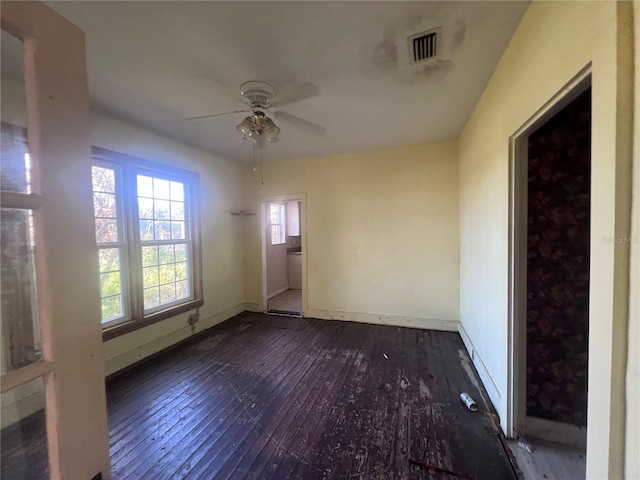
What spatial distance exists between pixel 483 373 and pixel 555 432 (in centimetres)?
63

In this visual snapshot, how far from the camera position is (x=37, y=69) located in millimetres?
579

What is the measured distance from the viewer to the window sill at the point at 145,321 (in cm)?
259

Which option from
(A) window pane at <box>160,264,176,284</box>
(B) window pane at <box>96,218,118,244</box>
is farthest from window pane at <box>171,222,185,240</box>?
(B) window pane at <box>96,218,118,244</box>

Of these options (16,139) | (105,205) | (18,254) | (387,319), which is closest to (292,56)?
(16,139)

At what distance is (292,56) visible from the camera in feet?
5.79

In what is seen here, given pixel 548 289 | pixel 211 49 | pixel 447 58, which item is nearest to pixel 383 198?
pixel 447 58

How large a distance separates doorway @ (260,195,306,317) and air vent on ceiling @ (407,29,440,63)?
11.3 feet

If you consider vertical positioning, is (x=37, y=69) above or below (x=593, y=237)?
above

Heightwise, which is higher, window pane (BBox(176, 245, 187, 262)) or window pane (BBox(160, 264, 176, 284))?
window pane (BBox(176, 245, 187, 262))

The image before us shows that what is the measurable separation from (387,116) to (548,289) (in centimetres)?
203

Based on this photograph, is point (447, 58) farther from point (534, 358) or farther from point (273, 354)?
point (273, 354)

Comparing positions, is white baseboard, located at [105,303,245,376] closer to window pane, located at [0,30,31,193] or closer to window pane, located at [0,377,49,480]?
window pane, located at [0,377,49,480]

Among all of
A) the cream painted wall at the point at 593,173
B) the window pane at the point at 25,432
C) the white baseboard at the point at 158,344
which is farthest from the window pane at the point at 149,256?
the cream painted wall at the point at 593,173

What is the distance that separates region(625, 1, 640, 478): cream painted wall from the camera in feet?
2.46
